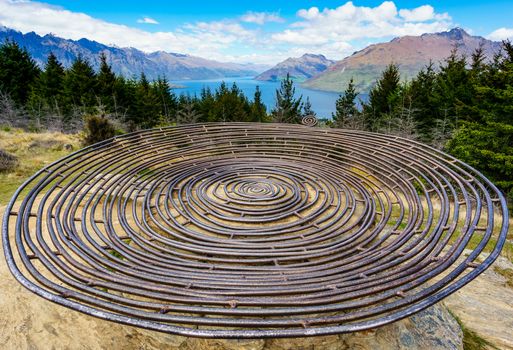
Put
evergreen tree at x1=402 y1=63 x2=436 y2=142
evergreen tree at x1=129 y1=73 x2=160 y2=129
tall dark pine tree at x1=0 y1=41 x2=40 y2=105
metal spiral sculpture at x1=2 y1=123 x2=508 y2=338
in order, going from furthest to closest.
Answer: evergreen tree at x1=129 y1=73 x2=160 y2=129 → tall dark pine tree at x1=0 y1=41 x2=40 y2=105 → evergreen tree at x1=402 y1=63 x2=436 y2=142 → metal spiral sculpture at x1=2 y1=123 x2=508 y2=338

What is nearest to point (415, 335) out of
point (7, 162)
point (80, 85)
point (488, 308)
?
point (488, 308)

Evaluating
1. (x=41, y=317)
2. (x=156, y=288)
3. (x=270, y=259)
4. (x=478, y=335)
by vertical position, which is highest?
(x=156, y=288)

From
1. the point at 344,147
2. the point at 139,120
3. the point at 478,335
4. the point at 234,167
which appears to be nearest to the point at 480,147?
the point at 344,147

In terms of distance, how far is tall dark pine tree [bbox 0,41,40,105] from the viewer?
25.8 meters

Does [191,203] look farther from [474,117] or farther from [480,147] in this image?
[474,117]

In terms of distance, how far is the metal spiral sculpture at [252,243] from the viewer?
8.57 feet

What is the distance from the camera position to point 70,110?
2434cm

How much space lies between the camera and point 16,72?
26797 millimetres

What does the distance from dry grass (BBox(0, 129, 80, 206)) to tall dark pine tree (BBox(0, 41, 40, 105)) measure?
1456 cm

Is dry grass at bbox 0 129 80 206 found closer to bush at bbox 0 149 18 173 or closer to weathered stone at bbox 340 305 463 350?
bush at bbox 0 149 18 173

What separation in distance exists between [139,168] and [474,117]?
818 inches

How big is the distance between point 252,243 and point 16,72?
113ft

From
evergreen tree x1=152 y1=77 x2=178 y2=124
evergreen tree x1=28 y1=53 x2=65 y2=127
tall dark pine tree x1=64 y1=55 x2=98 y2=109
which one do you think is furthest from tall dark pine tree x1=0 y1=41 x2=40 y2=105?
evergreen tree x1=152 y1=77 x2=178 y2=124

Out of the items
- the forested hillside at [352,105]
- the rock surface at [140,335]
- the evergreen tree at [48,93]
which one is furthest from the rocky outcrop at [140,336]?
the evergreen tree at [48,93]
